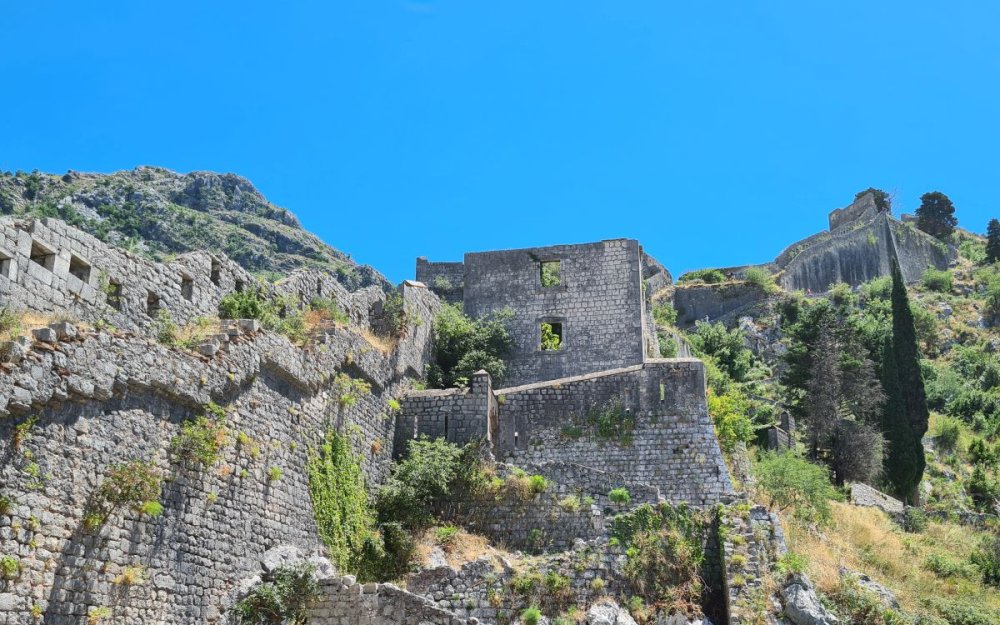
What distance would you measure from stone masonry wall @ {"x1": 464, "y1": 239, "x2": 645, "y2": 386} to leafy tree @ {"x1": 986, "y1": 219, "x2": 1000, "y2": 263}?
5256 cm

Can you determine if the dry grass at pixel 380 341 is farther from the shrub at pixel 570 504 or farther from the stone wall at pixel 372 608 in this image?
the stone wall at pixel 372 608

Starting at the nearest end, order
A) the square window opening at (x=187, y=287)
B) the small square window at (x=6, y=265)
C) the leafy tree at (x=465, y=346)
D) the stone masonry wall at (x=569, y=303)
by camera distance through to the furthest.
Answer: the small square window at (x=6, y=265), the square window opening at (x=187, y=287), the leafy tree at (x=465, y=346), the stone masonry wall at (x=569, y=303)

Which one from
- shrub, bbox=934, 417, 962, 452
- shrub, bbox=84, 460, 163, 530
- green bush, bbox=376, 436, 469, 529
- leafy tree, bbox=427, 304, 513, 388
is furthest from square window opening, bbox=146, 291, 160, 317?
shrub, bbox=934, 417, 962, 452

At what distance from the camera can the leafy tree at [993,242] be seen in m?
70.9

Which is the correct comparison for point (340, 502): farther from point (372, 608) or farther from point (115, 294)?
point (115, 294)

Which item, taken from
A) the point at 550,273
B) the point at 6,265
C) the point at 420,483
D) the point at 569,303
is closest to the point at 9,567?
the point at 6,265

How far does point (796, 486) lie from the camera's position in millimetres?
25047

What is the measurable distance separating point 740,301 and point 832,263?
10.3 metres

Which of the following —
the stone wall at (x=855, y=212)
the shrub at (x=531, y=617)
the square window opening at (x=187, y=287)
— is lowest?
the shrub at (x=531, y=617)

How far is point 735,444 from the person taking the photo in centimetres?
2506

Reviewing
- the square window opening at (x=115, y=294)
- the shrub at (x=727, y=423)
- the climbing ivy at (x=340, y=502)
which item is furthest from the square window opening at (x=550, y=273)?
the square window opening at (x=115, y=294)

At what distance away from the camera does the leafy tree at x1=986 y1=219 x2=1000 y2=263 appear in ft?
233

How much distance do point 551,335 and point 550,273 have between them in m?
1.86

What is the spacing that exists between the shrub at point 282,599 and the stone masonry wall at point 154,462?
43 cm
